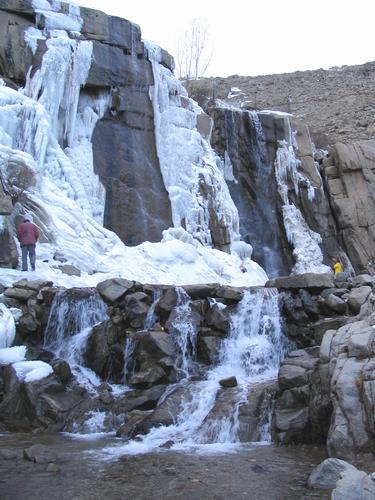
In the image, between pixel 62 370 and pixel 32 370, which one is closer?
pixel 32 370

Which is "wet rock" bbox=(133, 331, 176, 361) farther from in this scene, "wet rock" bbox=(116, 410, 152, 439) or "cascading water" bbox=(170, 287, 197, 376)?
"wet rock" bbox=(116, 410, 152, 439)

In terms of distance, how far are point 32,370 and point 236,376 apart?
138 inches

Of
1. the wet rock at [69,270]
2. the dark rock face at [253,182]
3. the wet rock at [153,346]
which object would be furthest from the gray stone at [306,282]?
the dark rock face at [253,182]

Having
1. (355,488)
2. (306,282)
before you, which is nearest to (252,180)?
(306,282)

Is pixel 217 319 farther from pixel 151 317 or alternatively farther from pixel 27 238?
pixel 27 238

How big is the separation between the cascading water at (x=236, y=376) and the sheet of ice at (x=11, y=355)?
275 centimetres

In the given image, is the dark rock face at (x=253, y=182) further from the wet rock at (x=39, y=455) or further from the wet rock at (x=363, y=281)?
the wet rock at (x=39, y=455)

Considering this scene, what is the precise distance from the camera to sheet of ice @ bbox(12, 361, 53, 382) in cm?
920

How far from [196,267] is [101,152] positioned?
208 inches

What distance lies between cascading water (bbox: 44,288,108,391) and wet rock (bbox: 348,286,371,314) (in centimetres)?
492

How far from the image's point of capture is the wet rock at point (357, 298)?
11461 mm

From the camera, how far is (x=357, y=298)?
11.5m

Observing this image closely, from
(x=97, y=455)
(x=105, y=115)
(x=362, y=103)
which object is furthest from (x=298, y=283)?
(x=362, y=103)

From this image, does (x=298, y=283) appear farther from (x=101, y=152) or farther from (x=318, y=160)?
(x=318, y=160)
